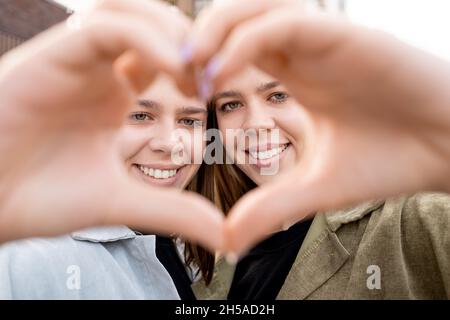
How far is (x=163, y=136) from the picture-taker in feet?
5.31

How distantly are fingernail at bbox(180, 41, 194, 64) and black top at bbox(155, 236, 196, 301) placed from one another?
1196mm

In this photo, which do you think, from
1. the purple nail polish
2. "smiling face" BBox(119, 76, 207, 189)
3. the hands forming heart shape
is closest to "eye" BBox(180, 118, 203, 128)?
"smiling face" BBox(119, 76, 207, 189)

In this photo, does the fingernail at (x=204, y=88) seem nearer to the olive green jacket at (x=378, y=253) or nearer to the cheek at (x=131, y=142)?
the olive green jacket at (x=378, y=253)

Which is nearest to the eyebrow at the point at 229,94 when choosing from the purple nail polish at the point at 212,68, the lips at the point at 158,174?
the lips at the point at 158,174

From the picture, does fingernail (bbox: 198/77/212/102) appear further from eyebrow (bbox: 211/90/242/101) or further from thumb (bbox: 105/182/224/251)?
eyebrow (bbox: 211/90/242/101)

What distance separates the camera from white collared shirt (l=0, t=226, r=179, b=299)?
48.3 inches

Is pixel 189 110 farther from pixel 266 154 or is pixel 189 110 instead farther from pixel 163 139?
pixel 266 154

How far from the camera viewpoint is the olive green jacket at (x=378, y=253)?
1139 mm

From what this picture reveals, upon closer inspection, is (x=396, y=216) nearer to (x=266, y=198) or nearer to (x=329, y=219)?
(x=329, y=219)

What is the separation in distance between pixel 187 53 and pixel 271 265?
1.13m

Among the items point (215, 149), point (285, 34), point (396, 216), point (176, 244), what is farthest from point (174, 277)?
point (285, 34)

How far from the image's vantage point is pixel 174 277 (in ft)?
5.28

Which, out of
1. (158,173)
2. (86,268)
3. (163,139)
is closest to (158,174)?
(158,173)

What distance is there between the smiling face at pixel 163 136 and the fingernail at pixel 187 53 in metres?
1.03
